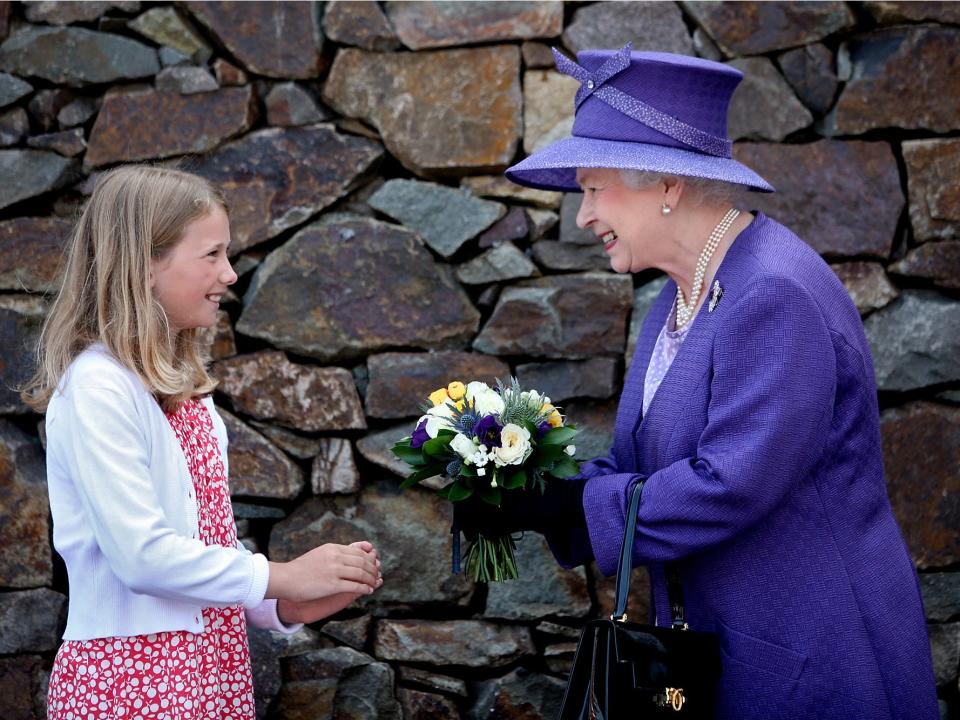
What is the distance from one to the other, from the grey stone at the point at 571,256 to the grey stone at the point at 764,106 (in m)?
0.57

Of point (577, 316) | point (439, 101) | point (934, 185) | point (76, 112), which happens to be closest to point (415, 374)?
point (577, 316)

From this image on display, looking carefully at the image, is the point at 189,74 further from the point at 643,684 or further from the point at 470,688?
the point at 643,684

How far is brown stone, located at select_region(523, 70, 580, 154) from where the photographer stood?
3369 mm

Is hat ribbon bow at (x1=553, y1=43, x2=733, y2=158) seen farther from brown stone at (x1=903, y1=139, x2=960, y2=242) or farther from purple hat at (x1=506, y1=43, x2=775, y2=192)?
brown stone at (x1=903, y1=139, x2=960, y2=242)

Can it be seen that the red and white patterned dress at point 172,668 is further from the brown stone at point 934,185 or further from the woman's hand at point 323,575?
the brown stone at point 934,185

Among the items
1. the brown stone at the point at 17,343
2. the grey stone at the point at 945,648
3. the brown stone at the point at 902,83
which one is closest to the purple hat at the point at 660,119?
the brown stone at the point at 902,83

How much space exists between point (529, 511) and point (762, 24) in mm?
1863

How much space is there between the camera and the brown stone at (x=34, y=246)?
346cm

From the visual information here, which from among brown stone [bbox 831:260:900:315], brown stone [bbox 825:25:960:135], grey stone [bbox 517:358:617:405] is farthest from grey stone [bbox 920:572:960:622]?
brown stone [bbox 825:25:960:135]

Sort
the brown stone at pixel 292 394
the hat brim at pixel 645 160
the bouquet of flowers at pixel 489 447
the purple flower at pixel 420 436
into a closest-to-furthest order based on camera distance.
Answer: the hat brim at pixel 645 160 → the bouquet of flowers at pixel 489 447 → the purple flower at pixel 420 436 → the brown stone at pixel 292 394

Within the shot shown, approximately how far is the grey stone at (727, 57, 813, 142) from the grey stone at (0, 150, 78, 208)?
2210 millimetres

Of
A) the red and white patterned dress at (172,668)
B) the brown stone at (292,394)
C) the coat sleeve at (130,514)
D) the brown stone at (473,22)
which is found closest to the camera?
the coat sleeve at (130,514)

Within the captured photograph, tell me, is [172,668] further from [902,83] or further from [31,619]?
[902,83]

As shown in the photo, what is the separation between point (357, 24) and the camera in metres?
3.37
